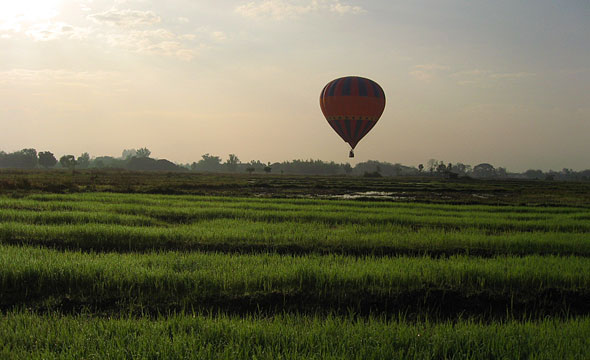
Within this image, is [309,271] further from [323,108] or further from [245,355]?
[323,108]

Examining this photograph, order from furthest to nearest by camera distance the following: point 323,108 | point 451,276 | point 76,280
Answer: point 323,108 → point 451,276 → point 76,280

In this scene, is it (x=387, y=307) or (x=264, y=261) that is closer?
(x=387, y=307)

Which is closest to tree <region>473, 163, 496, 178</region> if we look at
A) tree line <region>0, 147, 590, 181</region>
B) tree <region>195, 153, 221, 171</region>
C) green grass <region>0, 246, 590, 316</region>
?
Answer: tree line <region>0, 147, 590, 181</region>

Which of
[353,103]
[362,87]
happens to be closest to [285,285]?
[353,103]

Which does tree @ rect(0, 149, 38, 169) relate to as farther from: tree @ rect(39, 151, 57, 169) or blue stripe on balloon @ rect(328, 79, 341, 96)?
blue stripe on balloon @ rect(328, 79, 341, 96)

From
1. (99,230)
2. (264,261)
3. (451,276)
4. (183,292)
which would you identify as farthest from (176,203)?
(451,276)

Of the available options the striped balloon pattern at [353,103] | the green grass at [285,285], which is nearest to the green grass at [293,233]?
the green grass at [285,285]

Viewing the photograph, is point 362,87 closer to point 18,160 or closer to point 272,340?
point 272,340

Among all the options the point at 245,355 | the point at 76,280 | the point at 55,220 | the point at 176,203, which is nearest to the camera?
the point at 245,355
